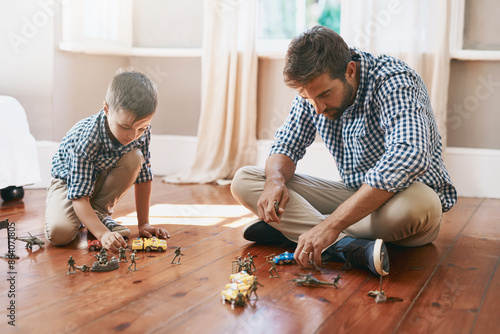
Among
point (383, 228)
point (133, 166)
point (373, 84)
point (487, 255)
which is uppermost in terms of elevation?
point (373, 84)

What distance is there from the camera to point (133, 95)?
174cm

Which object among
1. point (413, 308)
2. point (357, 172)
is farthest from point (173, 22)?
point (413, 308)

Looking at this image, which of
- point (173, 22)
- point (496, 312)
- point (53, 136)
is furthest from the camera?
point (173, 22)

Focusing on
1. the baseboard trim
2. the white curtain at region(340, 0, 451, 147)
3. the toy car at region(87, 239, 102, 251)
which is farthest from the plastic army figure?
the white curtain at region(340, 0, 451, 147)

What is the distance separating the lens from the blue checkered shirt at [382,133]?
1530 mm

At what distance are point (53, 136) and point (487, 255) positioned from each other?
7.72 ft

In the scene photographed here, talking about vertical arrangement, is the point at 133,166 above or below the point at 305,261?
above

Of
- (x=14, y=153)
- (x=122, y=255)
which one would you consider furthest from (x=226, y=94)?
(x=122, y=255)

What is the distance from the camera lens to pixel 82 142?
1.85 meters

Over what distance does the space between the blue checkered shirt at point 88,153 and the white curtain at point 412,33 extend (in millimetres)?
1663

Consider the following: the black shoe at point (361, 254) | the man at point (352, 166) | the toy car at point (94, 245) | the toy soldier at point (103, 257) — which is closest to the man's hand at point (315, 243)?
the man at point (352, 166)

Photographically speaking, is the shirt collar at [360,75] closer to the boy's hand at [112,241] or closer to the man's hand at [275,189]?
the man's hand at [275,189]

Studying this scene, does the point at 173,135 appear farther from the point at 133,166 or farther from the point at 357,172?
the point at 357,172

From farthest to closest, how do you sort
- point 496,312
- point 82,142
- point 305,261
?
1. point 82,142
2. point 305,261
3. point 496,312
